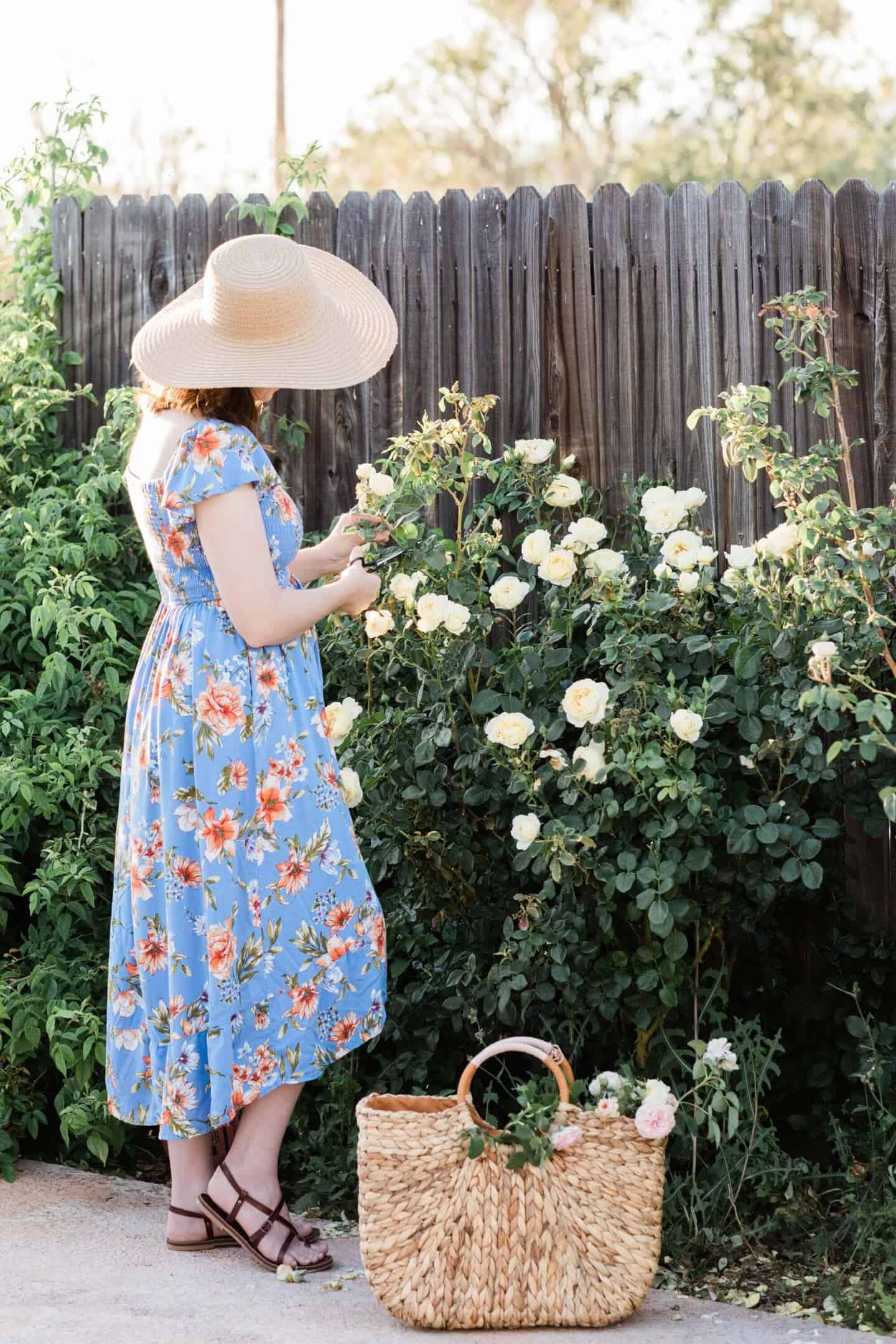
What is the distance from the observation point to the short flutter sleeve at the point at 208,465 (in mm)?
2527

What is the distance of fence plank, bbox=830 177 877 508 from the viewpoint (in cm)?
357

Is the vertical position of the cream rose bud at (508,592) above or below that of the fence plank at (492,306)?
below

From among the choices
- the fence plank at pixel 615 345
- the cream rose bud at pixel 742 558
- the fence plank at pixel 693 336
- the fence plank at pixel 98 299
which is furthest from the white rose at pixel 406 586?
the fence plank at pixel 98 299

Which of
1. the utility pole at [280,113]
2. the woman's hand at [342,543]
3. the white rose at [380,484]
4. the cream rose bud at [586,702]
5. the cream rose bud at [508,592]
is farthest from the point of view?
the utility pole at [280,113]

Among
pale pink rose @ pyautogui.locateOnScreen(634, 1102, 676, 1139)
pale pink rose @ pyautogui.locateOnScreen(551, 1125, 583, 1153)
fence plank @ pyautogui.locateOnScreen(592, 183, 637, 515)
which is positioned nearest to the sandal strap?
pale pink rose @ pyautogui.locateOnScreen(551, 1125, 583, 1153)

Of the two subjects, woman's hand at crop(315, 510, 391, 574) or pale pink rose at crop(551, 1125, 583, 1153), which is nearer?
pale pink rose at crop(551, 1125, 583, 1153)

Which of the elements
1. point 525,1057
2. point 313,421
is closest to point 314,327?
point 313,421

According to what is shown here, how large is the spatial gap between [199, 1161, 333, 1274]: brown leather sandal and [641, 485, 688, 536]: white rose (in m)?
1.55

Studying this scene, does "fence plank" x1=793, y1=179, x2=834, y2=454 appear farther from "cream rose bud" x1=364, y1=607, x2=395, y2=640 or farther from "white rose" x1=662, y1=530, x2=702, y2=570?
"cream rose bud" x1=364, y1=607, x2=395, y2=640

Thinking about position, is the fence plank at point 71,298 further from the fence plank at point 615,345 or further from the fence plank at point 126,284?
the fence plank at point 615,345

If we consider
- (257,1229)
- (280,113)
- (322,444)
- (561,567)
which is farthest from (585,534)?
(280,113)

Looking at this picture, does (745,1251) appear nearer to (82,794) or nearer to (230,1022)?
(230,1022)

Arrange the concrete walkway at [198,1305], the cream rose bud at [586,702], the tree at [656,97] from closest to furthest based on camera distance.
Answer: the concrete walkway at [198,1305] < the cream rose bud at [586,702] < the tree at [656,97]

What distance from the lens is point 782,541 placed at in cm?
281
